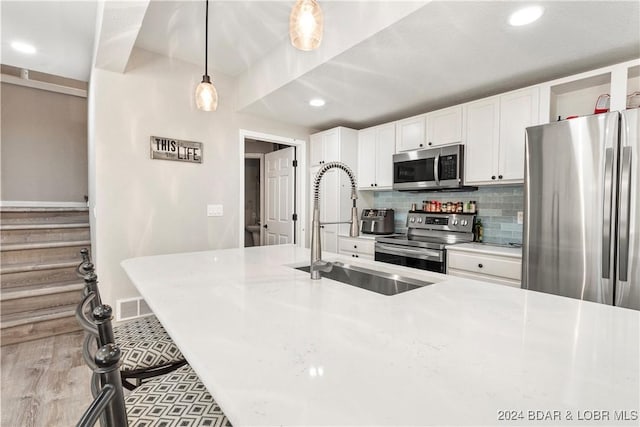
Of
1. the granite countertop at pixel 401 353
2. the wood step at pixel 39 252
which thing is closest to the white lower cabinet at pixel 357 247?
the granite countertop at pixel 401 353

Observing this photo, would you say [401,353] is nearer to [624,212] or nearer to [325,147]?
[624,212]

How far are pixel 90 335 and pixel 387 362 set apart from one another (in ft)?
2.27

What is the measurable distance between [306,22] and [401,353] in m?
1.26

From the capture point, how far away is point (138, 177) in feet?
9.48

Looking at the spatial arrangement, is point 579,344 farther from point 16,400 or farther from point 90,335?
point 16,400

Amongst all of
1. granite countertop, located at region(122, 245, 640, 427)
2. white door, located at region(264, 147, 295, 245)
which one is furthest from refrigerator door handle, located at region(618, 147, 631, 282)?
white door, located at region(264, 147, 295, 245)

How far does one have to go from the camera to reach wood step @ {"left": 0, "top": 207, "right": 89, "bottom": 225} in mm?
3504

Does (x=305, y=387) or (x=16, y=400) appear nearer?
(x=305, y=387)

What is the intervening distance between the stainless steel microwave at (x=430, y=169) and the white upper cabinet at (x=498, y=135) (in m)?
0.09

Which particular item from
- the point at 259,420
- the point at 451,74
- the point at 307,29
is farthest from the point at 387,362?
the point at 451,74

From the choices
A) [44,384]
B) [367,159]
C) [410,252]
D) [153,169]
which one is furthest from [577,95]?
[44,384]

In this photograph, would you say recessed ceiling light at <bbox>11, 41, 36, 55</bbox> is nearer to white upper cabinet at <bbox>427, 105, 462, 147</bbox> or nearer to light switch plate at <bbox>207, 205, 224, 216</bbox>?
light switch plate at <bbox>207, 205, 224, 216</bbox>

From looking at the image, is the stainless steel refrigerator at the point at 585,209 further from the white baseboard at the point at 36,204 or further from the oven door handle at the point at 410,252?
the white baseboard at the point at 36,204

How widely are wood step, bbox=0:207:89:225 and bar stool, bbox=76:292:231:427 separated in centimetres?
376
